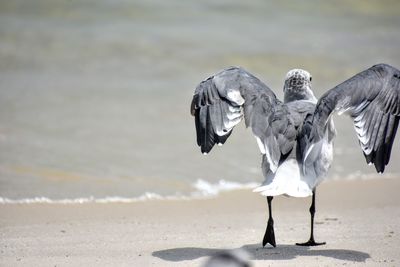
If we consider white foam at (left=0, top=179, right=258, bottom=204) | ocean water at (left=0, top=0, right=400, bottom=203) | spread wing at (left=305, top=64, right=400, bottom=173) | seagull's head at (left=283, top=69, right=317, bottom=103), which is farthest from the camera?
ocean water at (left=0, top=0, right=400, bottom=203)

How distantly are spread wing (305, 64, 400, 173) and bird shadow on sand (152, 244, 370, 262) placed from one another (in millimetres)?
691

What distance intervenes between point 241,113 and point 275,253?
114cm

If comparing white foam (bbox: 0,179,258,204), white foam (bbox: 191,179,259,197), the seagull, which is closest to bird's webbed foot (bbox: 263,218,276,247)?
the seagull

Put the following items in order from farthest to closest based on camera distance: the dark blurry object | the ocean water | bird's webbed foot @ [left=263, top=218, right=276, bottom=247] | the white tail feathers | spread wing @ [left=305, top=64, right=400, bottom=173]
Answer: the ocean water → bird's webbed foot @ [left=263, top=218, right=276, bottom=247] → spread wing @ [left=305, top=64, right=400, bottom=173] → the white tail feathers → the dark blurry object

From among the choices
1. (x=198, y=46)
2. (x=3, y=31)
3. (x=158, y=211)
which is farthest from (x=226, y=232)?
(x=3, y=31)

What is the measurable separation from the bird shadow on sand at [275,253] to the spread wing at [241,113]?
2.25 ft

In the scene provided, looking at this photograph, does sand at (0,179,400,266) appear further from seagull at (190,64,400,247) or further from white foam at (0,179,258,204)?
seagull at (190,64,400,247)

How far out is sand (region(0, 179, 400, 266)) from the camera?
21.5ft

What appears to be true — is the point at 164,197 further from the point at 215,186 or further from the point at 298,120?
the point at 298,120

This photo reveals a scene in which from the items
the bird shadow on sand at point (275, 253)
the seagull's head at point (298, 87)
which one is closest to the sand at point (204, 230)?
the bird shadow on sand at point (275, 253)

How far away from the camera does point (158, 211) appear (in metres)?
8.41

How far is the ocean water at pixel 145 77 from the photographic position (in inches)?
381

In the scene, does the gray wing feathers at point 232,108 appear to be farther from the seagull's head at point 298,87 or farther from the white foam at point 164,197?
the white foam at point 164,197

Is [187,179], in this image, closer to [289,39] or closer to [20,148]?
[20,148]
